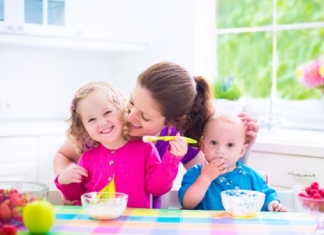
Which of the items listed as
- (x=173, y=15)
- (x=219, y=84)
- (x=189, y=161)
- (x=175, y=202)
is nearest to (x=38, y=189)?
(x=175, y=202)

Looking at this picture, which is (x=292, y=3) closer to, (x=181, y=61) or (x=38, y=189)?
(x=181, y=61)

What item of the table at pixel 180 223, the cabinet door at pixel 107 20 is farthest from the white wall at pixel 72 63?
→ the table at pixel 180 223

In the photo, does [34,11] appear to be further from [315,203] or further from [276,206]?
[315,203]

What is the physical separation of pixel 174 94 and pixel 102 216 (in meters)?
0.50

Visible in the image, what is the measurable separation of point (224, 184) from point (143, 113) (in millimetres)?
348

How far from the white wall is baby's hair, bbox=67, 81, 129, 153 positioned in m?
1.57

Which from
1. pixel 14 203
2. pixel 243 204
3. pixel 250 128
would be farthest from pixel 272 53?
pixel 14 203

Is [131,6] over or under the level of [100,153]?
over

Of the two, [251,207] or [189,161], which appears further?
[189,161]

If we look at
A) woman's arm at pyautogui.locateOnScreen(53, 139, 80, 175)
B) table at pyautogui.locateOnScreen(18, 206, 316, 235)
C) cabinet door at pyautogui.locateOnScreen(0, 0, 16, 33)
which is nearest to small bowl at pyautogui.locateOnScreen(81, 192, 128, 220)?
table at pyautogui.locateOnScreen(18, 206, 316, 235)

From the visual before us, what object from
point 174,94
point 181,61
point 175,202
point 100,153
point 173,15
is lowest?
point 175,202

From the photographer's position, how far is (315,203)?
49.6 inches

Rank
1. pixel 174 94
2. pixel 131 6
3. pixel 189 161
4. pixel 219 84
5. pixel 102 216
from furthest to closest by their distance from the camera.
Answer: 1. pixel 131 6
2. pixel 219 84
3. pixel 189 161
4. pixel 174 94
5. pixel 102 216

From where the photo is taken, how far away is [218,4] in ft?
11.7
